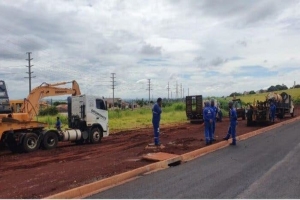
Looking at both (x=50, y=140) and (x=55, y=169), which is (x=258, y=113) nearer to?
(x=50, y=140)

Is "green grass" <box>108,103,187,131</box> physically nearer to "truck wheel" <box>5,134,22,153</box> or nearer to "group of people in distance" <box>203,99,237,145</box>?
"truck wheel" <box>5,134,22,153</box>

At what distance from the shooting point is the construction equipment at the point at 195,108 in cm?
3666

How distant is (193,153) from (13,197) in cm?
757

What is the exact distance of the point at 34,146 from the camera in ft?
61.2

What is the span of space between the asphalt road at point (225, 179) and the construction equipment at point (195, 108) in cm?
2157

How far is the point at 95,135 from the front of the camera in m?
21.8

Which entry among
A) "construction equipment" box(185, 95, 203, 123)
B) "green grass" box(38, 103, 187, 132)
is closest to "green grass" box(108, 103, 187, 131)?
"green grass" box(38, 103, 187, 132)

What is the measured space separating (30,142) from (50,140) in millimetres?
1222

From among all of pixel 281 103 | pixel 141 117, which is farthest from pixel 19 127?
pixel 141 117

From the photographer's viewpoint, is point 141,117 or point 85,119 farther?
point 141,117

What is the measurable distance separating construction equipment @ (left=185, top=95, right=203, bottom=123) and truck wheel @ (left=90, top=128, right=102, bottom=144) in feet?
53.2

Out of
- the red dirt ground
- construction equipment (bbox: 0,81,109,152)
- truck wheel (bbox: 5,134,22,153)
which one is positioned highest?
construction equipment (bbox: 0,81,109,152)

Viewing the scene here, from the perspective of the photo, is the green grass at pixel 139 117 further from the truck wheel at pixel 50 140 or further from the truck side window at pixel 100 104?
the truck wheel at pixel 50 140

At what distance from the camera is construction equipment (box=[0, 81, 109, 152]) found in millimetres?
18188
